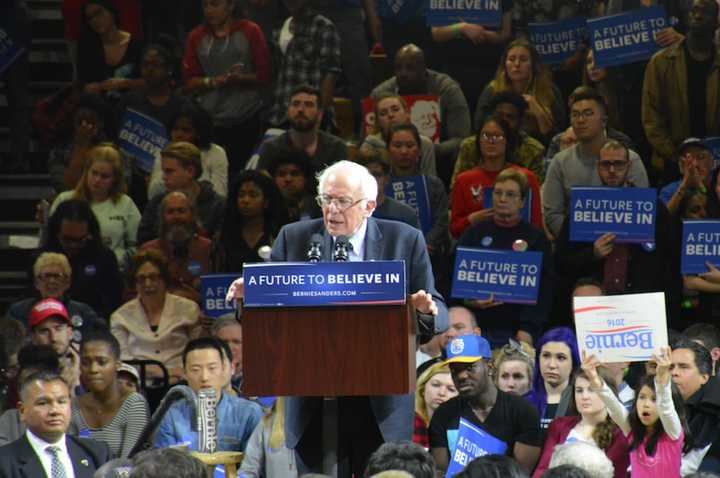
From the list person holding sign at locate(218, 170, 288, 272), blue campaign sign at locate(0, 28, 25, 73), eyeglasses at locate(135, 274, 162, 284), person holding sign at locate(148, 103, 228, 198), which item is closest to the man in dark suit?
eyeglasses at locate(135, 274, 162, 284)

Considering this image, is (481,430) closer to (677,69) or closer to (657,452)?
(657,452)

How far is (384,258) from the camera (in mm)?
6293

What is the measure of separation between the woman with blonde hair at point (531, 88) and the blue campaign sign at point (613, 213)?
2144mm

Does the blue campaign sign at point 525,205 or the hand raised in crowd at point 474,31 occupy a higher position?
the hand raised in crowd at point 474,31

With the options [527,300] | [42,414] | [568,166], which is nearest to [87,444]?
[42,414]

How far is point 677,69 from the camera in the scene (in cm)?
Answer: 1277

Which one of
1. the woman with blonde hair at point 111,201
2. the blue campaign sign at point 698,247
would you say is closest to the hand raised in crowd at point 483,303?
the blue campaign sign at point 698,247

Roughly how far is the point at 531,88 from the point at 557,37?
88 centimetres

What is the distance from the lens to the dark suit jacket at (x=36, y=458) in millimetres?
7504

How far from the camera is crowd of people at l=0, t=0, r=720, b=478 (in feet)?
25.1

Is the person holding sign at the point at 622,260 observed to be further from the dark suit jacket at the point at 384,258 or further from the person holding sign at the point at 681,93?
the dark suit jacket at the point at 384,258

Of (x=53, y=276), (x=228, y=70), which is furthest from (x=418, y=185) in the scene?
(x=228, y=70)

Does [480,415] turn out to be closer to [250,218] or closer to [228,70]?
[250,218]

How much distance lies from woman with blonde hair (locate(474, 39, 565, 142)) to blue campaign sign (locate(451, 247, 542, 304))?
244 cm
